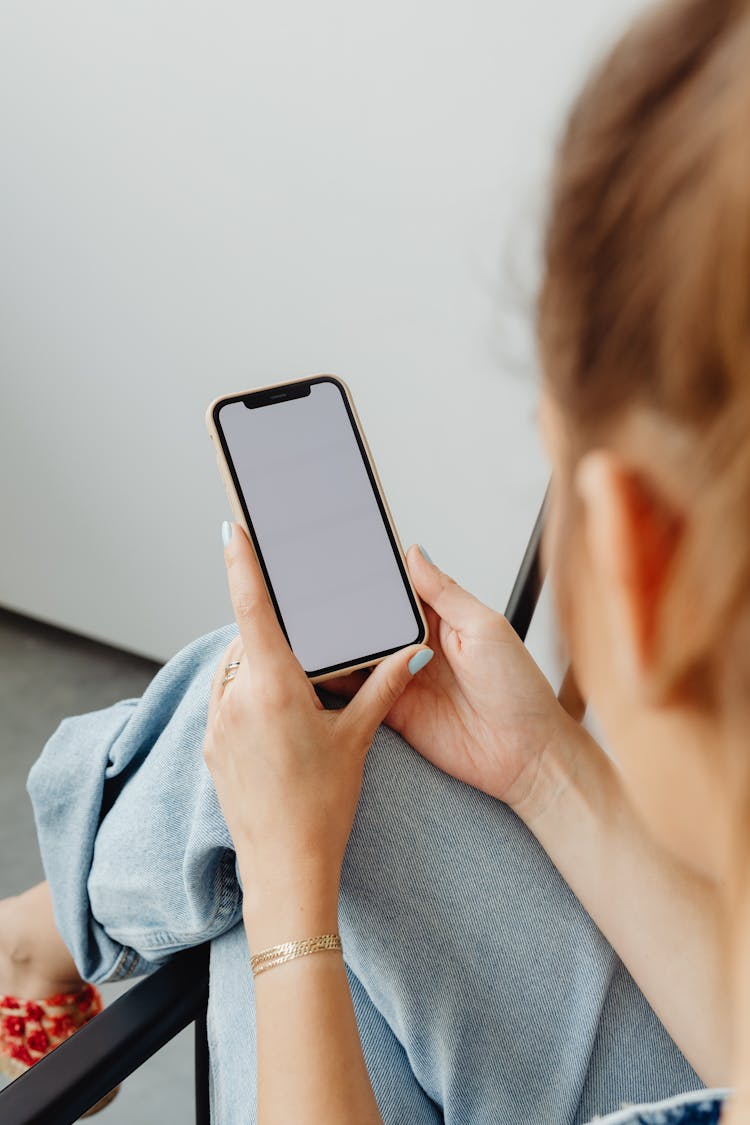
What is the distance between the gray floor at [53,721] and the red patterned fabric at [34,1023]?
21 cm

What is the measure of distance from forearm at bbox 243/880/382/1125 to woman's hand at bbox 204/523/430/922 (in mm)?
14

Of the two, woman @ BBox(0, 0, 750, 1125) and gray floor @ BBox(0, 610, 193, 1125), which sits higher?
woman @ BBox(0, 0, 750, 1125)

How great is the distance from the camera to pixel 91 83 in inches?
33.5

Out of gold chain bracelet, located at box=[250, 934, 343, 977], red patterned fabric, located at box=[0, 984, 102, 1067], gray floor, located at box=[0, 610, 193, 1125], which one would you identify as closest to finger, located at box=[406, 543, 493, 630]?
gold chain bracelet, located at box=[250, 934, 343, 977]

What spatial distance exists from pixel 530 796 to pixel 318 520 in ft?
0.78

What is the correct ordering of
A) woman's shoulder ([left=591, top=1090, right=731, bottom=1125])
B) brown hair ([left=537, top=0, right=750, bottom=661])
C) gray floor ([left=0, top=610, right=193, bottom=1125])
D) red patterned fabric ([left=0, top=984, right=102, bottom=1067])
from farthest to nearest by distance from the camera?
1. gray floor ([left=0, top=610, right=193, bottom=1125])
2. red patterned fabric ([left=0, top=984, right=102, bottom=1067])
3. woman's shoulder ([left=591, top=1090, right=731, bottom=1125])
4. brown hair ([left=537, top=0, right=750, bottom=661])

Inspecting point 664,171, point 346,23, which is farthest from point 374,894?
point 346,23

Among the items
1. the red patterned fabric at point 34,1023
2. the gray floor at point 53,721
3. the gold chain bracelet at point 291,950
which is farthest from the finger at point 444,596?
the gray floor at point 53,721

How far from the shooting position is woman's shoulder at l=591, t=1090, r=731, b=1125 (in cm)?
44

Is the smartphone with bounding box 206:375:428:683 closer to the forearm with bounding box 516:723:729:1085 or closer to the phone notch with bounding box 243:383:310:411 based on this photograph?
the phone notch with bounding box 243:383:310:411

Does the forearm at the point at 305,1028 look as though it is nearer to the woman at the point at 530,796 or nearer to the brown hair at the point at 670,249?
the woman at the point at 530,796

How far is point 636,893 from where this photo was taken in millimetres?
553

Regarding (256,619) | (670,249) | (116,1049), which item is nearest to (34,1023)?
(116,1049)

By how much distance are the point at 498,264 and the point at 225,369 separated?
0.33 metres
